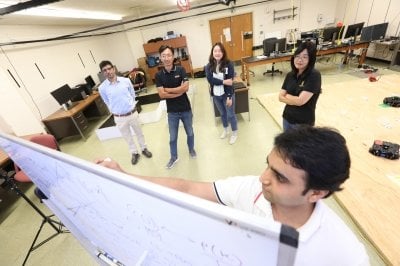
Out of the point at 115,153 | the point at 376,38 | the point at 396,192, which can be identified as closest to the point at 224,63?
the point at 396,192

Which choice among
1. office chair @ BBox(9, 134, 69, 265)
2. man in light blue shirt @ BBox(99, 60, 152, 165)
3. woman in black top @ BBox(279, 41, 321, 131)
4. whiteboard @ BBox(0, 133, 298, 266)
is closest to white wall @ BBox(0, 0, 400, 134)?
office chair @ BBox(9, 134, 69, 265)

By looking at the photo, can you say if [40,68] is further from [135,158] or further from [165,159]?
[165,159]

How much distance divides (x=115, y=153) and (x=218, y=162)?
198 centimetres

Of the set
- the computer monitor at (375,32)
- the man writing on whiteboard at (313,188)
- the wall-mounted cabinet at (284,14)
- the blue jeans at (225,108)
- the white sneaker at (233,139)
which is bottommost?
the white sneaker at (233,139)

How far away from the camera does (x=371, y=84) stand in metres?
3.88

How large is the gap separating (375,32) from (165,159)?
6792 millimetres

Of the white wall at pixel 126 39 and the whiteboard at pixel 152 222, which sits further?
the white wall at pixel 126 39

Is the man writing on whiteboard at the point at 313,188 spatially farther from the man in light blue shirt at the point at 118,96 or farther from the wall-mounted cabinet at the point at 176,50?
the wall-mounted cabinet at the point at 176,50

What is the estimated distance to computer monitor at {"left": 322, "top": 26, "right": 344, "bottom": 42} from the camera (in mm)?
5785

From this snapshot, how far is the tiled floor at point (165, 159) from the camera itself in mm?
2064

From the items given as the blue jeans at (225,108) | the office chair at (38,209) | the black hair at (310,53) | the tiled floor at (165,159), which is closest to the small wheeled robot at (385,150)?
the tiled floor at (165,159)

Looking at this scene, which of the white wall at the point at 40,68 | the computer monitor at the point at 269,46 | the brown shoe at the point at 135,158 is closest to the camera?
the brown shoe at the point at 135,158

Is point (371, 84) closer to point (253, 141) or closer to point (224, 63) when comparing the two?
point (253, 141)

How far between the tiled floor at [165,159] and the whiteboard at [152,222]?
56.1 inches
